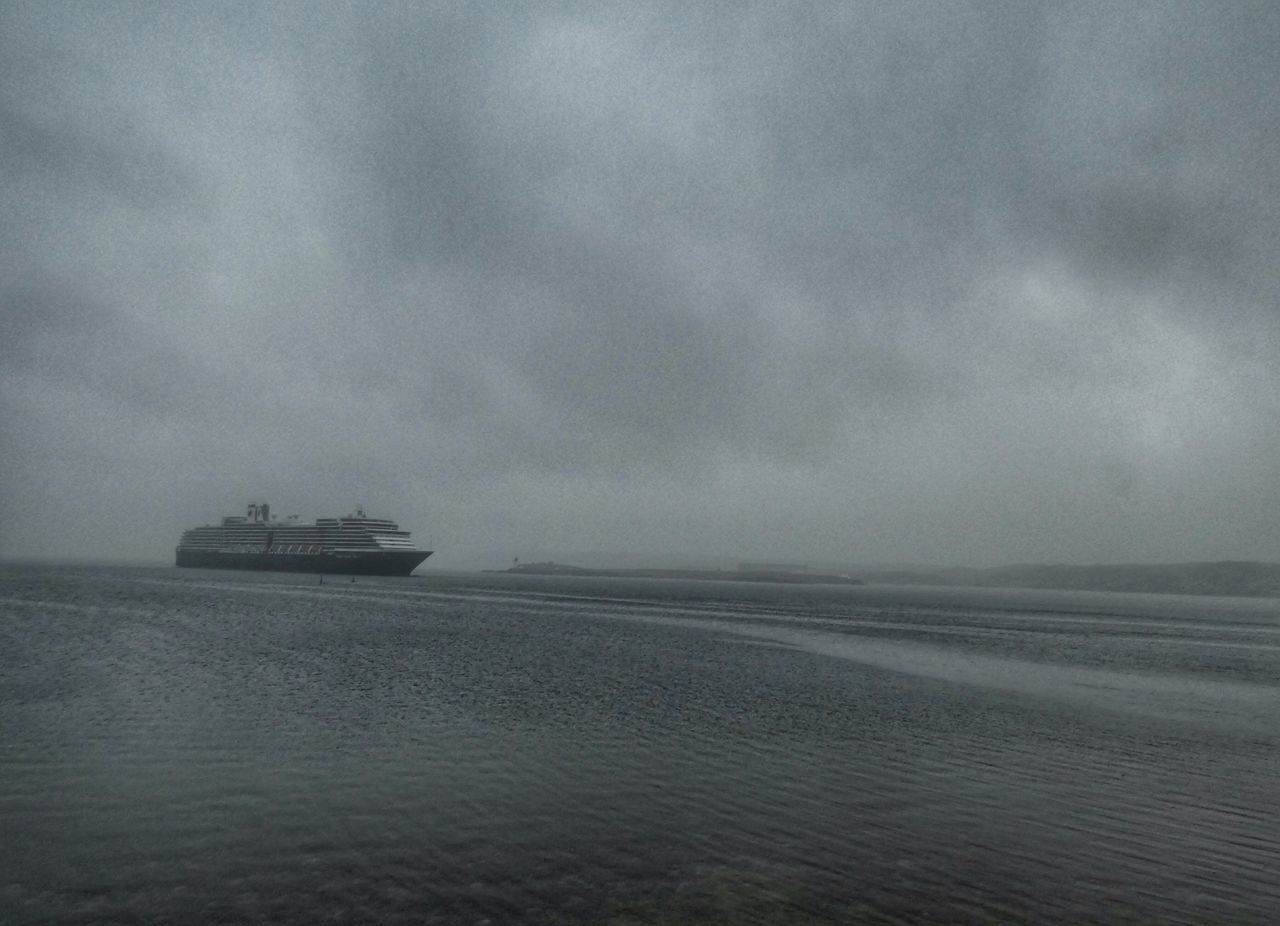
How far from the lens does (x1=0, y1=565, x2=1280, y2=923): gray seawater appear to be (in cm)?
1138

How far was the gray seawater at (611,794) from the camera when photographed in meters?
11.4

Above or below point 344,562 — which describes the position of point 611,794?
below

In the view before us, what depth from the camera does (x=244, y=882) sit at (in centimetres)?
1142

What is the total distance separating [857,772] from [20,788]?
1850cm

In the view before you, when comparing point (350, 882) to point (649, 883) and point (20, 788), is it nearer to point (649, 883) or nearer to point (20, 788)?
point (649, 883)

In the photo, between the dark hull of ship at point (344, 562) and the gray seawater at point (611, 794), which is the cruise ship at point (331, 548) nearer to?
the dark hull of ship at point (344, 562)

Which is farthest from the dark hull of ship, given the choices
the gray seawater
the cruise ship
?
the gray seawater

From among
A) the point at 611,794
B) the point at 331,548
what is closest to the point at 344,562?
the point at 331,548

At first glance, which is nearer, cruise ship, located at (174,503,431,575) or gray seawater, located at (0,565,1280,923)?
gray seawater, located at (0,565,1280,923)

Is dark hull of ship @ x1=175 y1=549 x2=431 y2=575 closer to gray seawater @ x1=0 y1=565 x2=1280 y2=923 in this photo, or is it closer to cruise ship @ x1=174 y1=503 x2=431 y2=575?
cruise ship @ x1=174 y1=503 x2=431 y2=575

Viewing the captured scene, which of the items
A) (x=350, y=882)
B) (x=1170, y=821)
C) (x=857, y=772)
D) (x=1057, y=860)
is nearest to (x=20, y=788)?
(x=350, y=882)

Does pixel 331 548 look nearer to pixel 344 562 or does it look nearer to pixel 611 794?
pixel 344 562

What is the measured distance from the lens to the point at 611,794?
656 inches

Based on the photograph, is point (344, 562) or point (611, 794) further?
point (344, 562)
